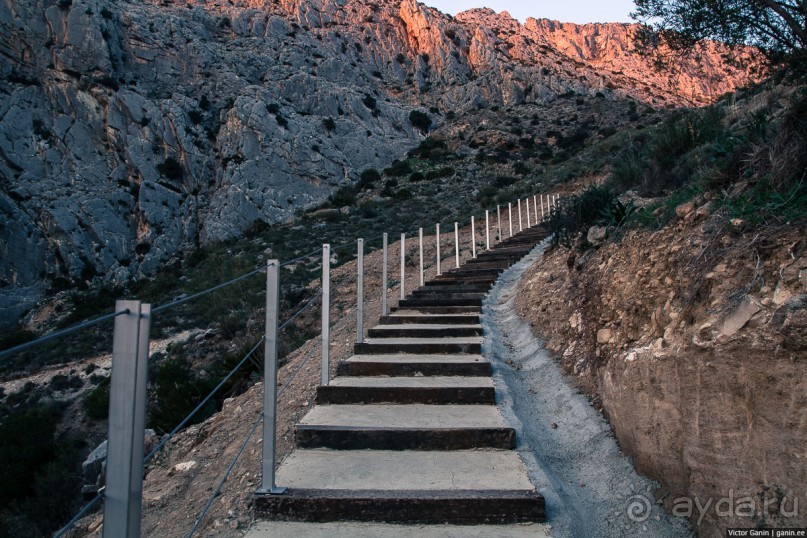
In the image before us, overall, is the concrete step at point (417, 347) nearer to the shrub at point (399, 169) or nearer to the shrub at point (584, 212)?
the shrub at point (584, 212)

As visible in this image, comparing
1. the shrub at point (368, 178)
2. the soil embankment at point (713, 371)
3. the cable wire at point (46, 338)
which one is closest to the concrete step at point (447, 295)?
the soil embankment at point (713, 371)

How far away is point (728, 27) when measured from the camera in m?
5.55

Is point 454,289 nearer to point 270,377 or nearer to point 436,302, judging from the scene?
point 436,302

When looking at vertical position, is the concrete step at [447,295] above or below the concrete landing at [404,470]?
above

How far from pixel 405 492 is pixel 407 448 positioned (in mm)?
666

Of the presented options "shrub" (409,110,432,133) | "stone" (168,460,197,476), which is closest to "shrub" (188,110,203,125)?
"shrub" (409,110,432,133)

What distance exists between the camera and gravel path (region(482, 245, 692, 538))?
283 centimetres

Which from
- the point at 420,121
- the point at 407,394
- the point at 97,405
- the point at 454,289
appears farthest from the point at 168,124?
the point at 407,394

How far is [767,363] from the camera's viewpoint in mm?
2482

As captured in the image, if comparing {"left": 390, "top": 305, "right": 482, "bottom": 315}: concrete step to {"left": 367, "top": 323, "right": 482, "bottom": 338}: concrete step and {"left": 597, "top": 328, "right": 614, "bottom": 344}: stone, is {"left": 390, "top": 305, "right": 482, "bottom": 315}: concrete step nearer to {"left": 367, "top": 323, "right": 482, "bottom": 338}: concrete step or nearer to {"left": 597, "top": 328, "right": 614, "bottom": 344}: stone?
{"left": 367, "top": 323, "right": 482, "bottom": 338}: concrete step

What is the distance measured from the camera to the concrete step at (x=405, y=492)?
9.18 ft

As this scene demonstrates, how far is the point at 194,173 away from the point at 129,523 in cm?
3105

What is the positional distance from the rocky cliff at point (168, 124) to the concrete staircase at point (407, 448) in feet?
77.3

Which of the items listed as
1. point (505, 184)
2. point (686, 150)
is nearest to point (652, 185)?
point (686, 150)
